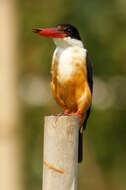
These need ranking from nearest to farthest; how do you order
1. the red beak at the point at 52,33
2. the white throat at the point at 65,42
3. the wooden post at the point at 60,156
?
1. the wooden post at the point at 60,156
2. the red beak at the point at 52,33
3. the white throat at the point at 65,42

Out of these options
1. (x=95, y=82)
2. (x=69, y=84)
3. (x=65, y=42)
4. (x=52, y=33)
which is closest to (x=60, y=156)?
(x=69, y=84)

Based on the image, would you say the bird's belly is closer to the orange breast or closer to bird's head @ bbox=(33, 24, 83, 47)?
the orange breast

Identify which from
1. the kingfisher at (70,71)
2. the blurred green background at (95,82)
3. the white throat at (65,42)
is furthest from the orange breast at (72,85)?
the blurred green background at (95,82)

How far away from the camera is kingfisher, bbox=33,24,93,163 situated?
5.80m

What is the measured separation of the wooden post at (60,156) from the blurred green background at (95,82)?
7676 millimetres

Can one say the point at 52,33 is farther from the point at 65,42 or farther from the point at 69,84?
the point at 69,84

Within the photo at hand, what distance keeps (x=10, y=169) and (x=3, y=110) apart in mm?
1242

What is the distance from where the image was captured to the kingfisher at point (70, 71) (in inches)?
228

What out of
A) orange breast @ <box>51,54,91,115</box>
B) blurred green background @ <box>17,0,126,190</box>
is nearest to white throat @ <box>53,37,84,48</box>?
orange breast @ <box>51,54,91,115</box>

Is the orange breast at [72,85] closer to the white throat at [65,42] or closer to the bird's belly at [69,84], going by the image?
the bird's belly at [69,84]

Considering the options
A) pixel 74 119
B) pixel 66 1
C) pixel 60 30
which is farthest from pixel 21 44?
pixel 74 119

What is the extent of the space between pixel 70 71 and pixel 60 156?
1356mm

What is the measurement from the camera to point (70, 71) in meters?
5.78

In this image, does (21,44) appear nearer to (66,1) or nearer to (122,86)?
(66,1)
